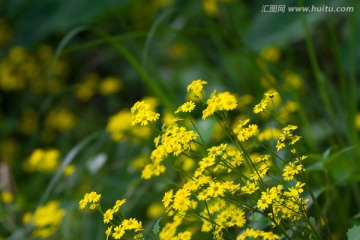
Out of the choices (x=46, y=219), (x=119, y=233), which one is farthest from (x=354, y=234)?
(x=46, y=219)

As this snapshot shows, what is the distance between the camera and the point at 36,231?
1.40 m

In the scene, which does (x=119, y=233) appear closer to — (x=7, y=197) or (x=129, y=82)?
(x=7, y=197)

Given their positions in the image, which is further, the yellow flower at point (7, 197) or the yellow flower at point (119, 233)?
the yellow flower at point (7, 197)

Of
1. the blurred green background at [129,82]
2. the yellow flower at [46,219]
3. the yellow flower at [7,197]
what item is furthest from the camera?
the blurred green background at [129,82]

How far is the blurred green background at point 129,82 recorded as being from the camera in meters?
1.60

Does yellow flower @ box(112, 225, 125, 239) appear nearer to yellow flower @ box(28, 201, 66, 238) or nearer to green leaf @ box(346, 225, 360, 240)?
green leaf @ box(346, 225, 360, 240)

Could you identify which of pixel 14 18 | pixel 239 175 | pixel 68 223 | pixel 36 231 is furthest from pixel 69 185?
pixel 14 18

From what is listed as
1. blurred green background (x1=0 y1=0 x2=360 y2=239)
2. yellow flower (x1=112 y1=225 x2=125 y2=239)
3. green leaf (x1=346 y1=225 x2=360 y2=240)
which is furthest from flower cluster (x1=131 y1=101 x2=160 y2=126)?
blurred green background (x1=0 y1=0 x2=360 y2=239)

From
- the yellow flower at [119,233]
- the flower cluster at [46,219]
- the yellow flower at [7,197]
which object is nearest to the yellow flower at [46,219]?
the flower cluster at [46,219]

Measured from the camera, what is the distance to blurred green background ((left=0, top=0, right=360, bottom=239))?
160cm

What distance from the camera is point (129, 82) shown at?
9.30ft

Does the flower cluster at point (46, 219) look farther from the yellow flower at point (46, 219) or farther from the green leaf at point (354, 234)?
the green leaf at point (354, 234)

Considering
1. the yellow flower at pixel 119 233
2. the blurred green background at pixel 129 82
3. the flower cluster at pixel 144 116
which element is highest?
the blurred green background at pixel 129 82

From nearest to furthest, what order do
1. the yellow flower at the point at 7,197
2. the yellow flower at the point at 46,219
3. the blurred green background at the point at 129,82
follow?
the yellow flower at the point at 46,219 → the yellow flower at the point at 7,197 → the blurred green background at the point at 129,82
